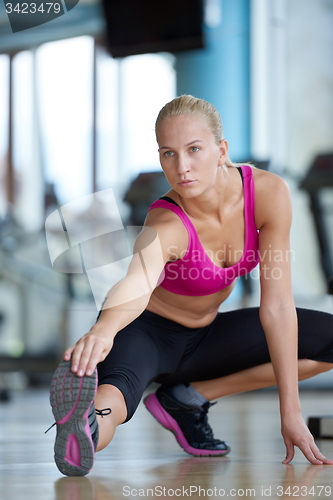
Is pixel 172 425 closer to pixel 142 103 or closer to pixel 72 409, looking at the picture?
pixel 72 409

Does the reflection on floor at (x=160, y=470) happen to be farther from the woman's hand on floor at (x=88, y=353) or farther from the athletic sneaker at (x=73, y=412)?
the woman's hand on floor at (x=88, y=353)

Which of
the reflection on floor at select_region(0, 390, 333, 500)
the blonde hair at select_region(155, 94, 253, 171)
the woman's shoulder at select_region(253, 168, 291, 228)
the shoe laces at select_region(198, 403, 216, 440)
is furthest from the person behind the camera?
the shoe laces at select_region(198, 403, 216, 440)

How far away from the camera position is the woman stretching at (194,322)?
0.86 metres

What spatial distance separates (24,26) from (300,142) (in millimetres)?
2557

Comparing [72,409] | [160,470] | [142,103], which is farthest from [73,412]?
[142,103]

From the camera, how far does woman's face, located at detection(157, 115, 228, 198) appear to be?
3.23 ft

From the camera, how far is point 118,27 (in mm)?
3541

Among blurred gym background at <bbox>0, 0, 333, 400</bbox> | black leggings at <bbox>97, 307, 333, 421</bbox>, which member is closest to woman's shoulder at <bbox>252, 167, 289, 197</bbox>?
black leggings at <bbox>97, 307, 333, 421</bbox>

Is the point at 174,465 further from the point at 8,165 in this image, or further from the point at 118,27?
the point at 8,165

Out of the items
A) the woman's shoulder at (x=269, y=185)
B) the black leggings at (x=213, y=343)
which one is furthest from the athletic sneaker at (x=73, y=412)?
the woman's shoulder at (x=269, y=185)

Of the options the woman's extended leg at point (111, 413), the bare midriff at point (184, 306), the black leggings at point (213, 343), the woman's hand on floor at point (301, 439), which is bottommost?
the woman's hand on floor at point (301, 439)

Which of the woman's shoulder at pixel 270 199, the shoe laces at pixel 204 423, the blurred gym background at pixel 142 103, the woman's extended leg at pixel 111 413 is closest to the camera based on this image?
the woman's extended leg at pixel 111 413

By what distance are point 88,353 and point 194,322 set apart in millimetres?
447

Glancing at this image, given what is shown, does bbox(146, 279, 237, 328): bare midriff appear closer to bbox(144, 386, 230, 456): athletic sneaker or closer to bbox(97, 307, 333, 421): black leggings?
bbox(97, 307, 333, 421): black leggings
